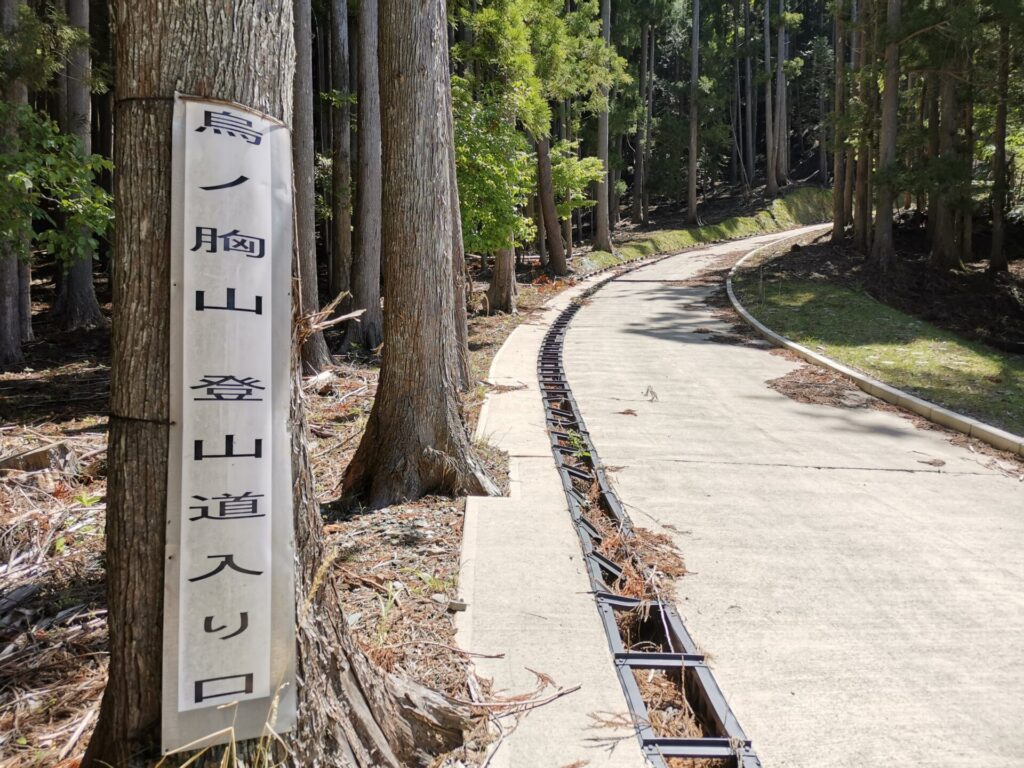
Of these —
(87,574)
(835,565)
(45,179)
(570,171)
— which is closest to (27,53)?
(45,179)

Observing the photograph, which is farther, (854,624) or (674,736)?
(854,624)

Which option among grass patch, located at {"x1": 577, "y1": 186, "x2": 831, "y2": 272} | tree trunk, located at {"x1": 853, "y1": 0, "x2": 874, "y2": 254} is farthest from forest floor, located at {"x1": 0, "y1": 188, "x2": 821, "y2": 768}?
grass patch, located at {"x1": 577, "y1": 186, "x2": 831, "y2": 272}

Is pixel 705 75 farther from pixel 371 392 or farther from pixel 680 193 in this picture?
pixel 371 392

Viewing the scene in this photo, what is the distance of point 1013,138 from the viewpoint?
2297 cm

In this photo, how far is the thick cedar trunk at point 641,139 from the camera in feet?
125

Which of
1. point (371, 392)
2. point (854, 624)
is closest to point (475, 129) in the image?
point (371, 392)

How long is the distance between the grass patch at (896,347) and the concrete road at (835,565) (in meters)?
1.44

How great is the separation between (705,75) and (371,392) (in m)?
37.0

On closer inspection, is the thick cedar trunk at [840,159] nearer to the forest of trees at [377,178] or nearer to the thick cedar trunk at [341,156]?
the forest of trees at [377,178]

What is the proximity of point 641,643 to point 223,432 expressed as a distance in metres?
2.83

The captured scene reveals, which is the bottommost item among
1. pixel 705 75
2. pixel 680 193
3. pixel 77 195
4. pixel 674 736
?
pixel 674 736

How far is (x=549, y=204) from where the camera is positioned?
79.8ft

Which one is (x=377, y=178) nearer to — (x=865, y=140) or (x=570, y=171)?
(x=570, y=171)

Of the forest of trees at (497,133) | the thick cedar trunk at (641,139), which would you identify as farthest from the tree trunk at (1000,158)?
the thick cedar trunk at (641,139)
